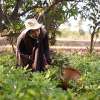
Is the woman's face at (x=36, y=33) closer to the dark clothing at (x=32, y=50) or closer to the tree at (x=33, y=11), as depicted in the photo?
the dark clothing at (x=32, y=50)

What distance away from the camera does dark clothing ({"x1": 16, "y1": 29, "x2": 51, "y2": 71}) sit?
332 inches

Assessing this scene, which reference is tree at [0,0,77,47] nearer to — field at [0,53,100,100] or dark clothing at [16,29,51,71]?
dark clothing at [16,29,51,71]

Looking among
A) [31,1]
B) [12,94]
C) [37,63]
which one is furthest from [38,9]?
[12,94]

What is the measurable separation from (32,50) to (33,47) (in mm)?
58

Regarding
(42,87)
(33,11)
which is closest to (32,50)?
(42,87)

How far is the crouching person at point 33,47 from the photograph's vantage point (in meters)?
8.38

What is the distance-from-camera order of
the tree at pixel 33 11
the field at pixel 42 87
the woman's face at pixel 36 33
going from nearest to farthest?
the field at pixel 42 87 < the woman's face at pixel 36 33 < the tree at pixel 33 11

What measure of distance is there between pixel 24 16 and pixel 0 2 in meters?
1.02

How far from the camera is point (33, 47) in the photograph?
8.62 metres

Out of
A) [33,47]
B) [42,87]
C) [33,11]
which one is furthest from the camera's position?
[33,11]

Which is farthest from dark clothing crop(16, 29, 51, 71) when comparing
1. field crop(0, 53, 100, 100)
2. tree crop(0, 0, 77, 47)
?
tree crop(0, 0, 77, 47)

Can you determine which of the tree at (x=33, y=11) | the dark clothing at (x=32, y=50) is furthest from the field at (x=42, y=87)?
the tree at (x=33, y=11)

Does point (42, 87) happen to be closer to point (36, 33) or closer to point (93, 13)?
point (36, 33)

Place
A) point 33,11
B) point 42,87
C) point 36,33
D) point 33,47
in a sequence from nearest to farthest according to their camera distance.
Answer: point 42,87, point 36,33, point 33,47, point 33,11
